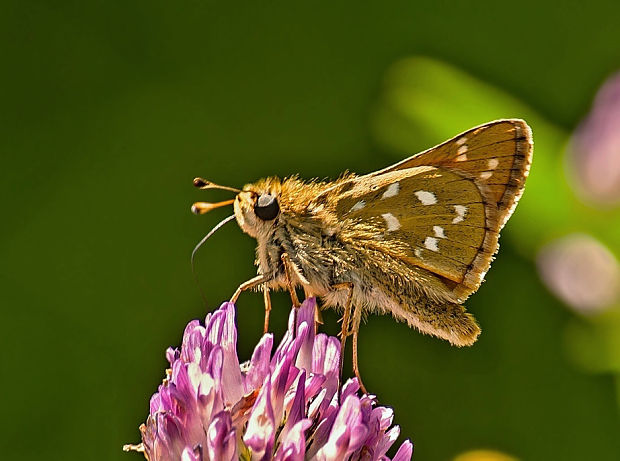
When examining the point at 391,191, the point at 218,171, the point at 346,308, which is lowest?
the point at 218,171

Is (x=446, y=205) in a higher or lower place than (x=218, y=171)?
higher

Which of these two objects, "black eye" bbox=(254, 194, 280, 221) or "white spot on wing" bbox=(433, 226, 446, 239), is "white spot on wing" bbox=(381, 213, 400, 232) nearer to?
"white spot on wing" bbox=(433, 226, 446, 239)

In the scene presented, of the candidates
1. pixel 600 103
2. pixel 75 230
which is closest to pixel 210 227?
pixel 75 230

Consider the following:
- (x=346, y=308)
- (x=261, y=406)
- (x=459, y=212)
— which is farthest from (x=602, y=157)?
(x=261, y=406)

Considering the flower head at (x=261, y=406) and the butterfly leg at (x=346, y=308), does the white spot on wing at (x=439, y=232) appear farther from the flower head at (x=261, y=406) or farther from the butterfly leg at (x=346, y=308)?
the flower head at (x=261, y=406)

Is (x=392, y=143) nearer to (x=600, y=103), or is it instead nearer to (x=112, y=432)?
(x=600, y=103)

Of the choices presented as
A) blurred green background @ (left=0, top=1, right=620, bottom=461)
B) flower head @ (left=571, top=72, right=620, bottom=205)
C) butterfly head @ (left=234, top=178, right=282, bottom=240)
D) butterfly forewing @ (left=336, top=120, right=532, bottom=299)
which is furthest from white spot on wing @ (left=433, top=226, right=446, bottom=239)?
blurred green background @ (left=0, top=1, right=620, bottom=461)

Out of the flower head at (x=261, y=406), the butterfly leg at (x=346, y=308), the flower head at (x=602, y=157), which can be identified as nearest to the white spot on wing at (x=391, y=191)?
the butterfly leg at (x=346, y=308)

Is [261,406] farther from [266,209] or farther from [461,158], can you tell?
[461,158]
